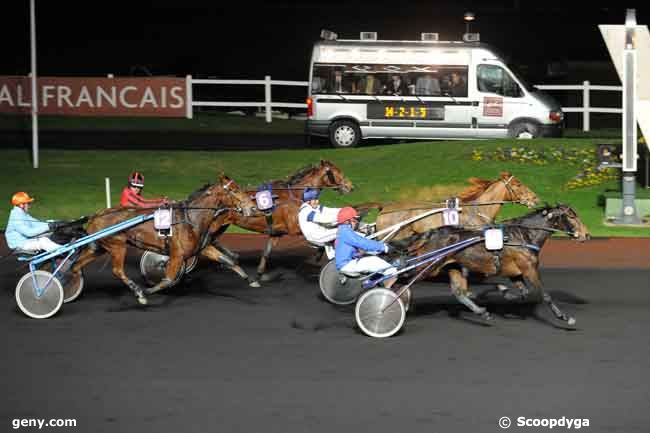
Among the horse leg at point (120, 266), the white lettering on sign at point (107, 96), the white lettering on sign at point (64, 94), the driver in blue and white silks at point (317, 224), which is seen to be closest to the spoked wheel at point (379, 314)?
the driver in blue and white silks at point (317, 224)

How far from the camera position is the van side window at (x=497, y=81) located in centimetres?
2659

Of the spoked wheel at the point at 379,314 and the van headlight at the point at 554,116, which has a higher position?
the van headlight at the point at 554,116

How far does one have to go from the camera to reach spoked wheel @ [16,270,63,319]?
13070 mm

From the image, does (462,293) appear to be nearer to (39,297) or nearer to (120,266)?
(120,266)

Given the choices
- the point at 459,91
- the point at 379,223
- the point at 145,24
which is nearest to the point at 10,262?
the point at 379,223

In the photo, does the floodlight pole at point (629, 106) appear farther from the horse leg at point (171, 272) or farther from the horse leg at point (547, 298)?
the horse leg at point (171, 272)

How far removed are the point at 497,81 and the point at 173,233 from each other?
1433 cm

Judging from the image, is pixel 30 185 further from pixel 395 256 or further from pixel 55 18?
pixel 55 18

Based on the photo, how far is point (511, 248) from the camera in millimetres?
12742

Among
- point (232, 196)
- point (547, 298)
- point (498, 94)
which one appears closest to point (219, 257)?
point (232, 196)

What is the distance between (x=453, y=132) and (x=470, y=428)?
18.1 meters

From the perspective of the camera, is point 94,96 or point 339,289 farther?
point 94,96

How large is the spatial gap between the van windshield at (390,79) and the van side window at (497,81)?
1.28ft

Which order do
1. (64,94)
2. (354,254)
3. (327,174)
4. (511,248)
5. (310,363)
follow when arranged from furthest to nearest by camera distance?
(64,94) < (327,174) < (511,248) < (354,254) < (310,363)
